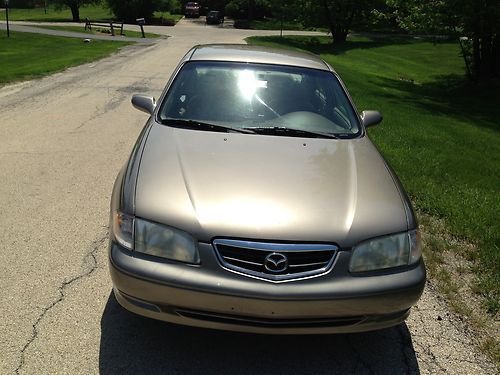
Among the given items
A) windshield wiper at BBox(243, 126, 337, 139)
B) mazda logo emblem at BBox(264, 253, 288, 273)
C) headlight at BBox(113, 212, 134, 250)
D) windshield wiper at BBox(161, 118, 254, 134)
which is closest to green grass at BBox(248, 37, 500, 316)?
windshield wiper at BBox(243, 126, 337, 139)

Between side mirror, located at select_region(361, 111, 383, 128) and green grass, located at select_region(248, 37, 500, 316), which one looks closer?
side mirror, located at select_region(361, 111, 383, 128)

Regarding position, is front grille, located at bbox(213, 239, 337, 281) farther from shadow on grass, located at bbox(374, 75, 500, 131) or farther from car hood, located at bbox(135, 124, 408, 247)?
shadow on grass, located at bbox(374, 75, 500, 131)

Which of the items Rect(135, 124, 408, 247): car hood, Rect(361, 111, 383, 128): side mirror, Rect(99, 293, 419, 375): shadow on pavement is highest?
Rect(361, 111, 383, 128): side mirror

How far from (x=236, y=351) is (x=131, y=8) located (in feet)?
178

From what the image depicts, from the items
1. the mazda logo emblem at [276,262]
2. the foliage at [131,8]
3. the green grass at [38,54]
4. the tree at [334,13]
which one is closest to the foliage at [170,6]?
the foliage at [131,8]

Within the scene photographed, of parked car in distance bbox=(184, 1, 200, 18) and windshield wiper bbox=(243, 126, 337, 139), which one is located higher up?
parked car in distance bbox=(184, 1, 200, 18)

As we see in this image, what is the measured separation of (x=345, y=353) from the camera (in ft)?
9.89

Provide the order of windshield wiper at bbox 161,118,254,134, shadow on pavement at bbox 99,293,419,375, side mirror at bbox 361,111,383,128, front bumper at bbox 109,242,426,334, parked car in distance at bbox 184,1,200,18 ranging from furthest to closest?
parked car in distance at bbox 184,1,200,18, side mirror at bbox 361,111,383,128, windshield wiper at bbox 161,118,254,134, shadow on pavement at bbox 99,293,419,375, front bumper at bbox 109,242,426,334

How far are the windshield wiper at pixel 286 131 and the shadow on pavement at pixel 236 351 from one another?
1.45 metres

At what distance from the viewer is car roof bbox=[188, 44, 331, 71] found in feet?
15.0

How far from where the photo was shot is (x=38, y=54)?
22.4 meters

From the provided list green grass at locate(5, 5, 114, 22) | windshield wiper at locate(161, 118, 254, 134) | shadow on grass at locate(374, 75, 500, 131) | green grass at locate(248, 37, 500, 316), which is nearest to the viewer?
windshield wiper at locate(161, 118, 254, 134)

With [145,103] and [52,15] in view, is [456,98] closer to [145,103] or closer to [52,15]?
[145,103]

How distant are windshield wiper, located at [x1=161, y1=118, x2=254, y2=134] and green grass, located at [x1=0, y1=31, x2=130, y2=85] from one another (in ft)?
35.3
